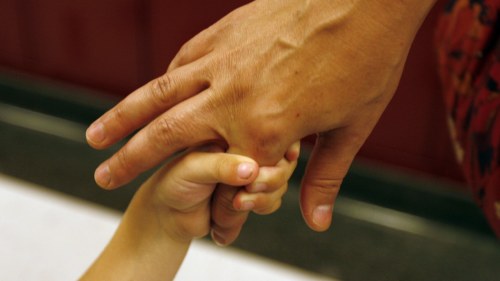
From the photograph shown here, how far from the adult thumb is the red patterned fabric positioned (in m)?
0.26

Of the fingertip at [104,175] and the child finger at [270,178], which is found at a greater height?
the child finger at [270,178]

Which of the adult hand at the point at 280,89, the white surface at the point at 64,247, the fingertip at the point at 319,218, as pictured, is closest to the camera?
the adult hand at the point at 280,89

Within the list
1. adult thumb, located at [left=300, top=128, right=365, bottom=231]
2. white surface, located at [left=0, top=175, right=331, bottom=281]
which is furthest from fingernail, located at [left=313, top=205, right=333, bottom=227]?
white surface, located at [left=0, top=175, right=331, bottom=281]

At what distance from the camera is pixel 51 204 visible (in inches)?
63.6

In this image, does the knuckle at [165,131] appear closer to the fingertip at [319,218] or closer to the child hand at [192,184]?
the child hand at [192,184]

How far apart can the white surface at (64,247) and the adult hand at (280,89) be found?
0.54 meters

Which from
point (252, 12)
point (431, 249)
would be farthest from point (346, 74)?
point (431, 249)

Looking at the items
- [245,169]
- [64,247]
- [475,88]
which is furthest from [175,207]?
[64,247]

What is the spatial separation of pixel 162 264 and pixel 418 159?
51.5 inches

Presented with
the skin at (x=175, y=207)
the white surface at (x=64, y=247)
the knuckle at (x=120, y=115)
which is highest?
the knuckle at (x=120, y=115)

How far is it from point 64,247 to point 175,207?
0.67 metres

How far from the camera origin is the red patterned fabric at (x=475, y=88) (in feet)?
3.43

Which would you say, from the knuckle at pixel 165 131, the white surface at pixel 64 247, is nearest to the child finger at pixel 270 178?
the knuckle at pixel 165 131

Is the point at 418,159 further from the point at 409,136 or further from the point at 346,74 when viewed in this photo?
the point at 346,74
